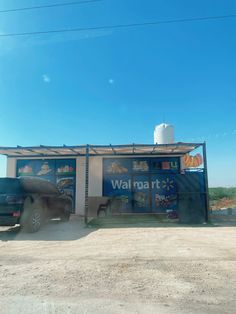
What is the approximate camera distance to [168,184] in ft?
53.3

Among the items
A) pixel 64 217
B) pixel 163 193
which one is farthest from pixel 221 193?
pixel 64 217

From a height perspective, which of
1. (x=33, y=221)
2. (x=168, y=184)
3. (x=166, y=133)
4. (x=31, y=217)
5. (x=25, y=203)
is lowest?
(x=33, y=221)

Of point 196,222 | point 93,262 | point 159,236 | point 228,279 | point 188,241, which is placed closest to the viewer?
point 228,279

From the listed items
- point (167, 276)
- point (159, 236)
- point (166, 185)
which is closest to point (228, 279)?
point (167, 276)

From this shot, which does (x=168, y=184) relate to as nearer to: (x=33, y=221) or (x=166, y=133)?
(x=166, y=133)

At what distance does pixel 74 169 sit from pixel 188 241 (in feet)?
33.3

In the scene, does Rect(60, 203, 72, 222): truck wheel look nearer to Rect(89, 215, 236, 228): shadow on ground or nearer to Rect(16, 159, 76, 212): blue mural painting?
Rect(89, 215, 236, 228): shadow on ground

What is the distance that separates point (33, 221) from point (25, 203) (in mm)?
699

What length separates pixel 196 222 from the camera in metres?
11.6

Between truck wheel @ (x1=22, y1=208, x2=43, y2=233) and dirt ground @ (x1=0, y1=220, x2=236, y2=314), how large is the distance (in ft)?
4.50

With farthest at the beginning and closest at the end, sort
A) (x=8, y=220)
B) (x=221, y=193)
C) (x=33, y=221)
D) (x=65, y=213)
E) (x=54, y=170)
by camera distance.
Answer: (x=221, y=193), (x=54, y=170), (x=65, y=213), (x=33, y=221), (x=8, y=220)

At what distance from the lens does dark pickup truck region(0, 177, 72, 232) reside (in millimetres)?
8391

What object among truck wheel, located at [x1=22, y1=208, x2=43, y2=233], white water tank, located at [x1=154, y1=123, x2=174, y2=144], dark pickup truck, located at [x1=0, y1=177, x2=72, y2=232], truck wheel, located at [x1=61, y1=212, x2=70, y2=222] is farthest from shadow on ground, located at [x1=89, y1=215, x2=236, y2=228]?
white water tank, located at [x1=154, y1=123, x2=174, y2=144]

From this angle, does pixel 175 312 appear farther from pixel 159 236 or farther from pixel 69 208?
pixel 69 208
